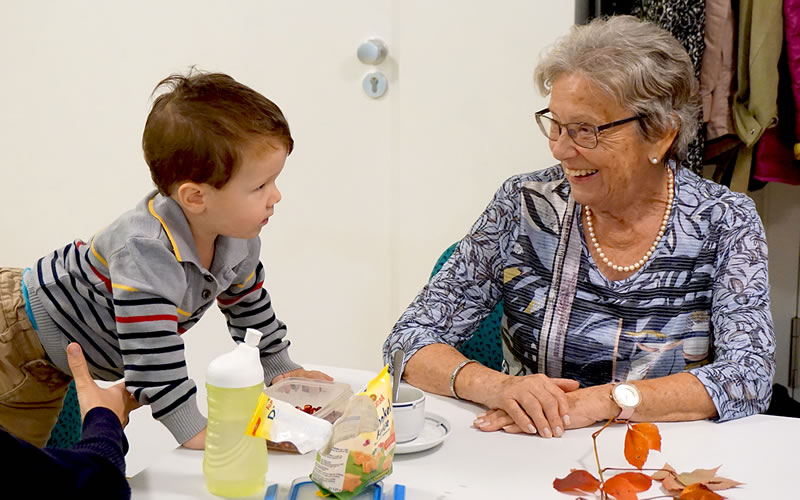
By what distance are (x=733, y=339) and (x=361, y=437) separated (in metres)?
0.75

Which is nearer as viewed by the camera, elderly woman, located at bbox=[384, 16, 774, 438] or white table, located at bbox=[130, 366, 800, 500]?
white table, located at bbox=[130, 366, 800, 500]

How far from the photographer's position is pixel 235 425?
974 millimetres

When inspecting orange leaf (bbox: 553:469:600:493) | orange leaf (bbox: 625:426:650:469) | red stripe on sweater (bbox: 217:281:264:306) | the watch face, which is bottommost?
the watch face

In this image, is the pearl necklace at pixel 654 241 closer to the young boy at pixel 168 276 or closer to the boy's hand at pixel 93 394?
the young boy at pixel 168 276

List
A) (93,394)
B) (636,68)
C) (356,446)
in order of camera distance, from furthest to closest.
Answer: (636,68), (93,394), (356,446)

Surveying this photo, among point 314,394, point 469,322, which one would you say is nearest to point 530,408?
point 314,394

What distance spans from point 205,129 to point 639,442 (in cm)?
73

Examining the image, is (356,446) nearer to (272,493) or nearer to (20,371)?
(272,493)

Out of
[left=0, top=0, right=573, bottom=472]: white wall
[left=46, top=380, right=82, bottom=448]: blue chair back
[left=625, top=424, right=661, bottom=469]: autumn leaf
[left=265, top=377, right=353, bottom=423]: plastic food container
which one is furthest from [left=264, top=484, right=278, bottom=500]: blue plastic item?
[left=0, top=0, right=573, bottom=472]: white wall

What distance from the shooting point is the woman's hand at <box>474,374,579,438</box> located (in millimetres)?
1199

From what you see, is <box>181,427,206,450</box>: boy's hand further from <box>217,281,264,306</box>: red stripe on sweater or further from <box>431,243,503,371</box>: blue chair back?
<box>431,243,503,371</box>: blue chair back

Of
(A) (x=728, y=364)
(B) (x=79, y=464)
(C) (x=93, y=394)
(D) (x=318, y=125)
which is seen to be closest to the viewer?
(B) (x=79, y=464)

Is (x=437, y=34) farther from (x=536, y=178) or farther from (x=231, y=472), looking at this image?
(x=231, y=472)

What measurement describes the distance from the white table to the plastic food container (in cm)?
7
